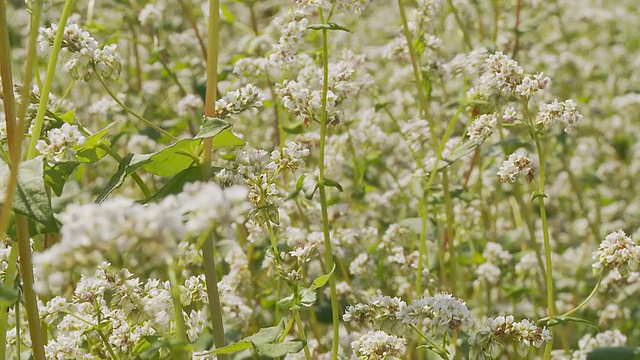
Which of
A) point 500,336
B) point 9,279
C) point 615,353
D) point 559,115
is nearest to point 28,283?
point 9,279

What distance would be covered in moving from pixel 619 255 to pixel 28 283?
1.75 metres

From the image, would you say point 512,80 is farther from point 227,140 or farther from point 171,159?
point 171,159

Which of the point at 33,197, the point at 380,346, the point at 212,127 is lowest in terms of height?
the point at 380,346

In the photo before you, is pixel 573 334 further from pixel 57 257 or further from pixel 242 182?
pixel 57 257

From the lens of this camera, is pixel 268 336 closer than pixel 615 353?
Yes

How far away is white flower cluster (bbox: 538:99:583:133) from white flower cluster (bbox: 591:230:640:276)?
40 centimetres

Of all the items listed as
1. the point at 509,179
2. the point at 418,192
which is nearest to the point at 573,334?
the point at 418,192

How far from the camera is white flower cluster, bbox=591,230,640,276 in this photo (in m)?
2.65

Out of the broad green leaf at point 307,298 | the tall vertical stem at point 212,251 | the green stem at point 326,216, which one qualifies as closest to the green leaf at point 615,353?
the green stem at point 326,216

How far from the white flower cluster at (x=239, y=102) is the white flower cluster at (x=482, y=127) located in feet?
2.55

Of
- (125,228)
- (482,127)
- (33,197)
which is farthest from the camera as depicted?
(482,127)

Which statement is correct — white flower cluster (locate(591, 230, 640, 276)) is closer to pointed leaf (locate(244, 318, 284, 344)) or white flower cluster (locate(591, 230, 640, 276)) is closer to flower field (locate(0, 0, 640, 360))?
flower field (locate(0, 0, 640, 360))

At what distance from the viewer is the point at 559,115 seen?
268cm

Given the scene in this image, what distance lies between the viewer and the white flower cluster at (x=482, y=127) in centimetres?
279
